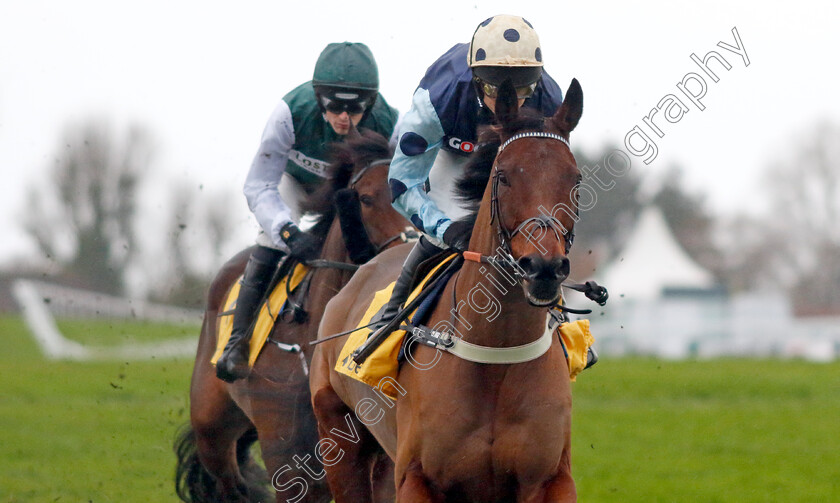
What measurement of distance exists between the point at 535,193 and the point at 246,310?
10.3ft

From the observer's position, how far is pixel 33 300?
39438 millimetres

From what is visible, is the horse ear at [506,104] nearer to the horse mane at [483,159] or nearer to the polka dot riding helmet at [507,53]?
the horse mane at [483,159]

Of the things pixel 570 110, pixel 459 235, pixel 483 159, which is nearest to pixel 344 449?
pixel 459 235

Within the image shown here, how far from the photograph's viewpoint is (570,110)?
12.1 feet

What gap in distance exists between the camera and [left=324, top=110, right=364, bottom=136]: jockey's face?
5.96 m

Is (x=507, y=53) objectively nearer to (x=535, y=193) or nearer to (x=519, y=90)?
(x=519, y=90)

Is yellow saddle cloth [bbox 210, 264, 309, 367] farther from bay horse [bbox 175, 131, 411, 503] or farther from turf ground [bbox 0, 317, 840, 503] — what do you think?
turf ground [bbox 0, 317, 840, 503]

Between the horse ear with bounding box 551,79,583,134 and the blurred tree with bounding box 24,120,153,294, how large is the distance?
6363mm

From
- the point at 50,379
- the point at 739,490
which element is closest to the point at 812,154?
the point at 50,379

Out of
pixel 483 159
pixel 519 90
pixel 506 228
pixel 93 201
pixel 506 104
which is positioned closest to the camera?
pixel 506 228

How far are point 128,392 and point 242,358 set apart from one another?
38.6ft

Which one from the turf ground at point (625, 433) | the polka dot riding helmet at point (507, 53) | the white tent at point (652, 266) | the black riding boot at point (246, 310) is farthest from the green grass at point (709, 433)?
the white tent at point (652, 266)

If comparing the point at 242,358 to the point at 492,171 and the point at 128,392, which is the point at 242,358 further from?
the point at 128,392

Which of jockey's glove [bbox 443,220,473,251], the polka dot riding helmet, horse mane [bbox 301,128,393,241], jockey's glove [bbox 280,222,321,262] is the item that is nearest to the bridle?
jockey's glove [bbox 443,220,473,251]
